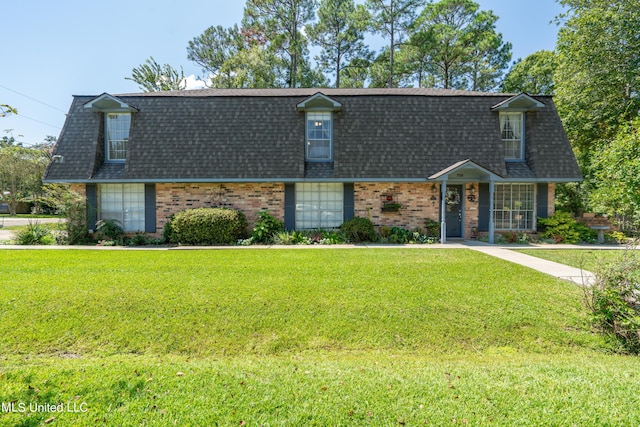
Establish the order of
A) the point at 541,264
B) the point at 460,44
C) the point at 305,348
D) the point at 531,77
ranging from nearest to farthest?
the point at 305,348 → the point at 541,264 → the point at 531,77 → the point at 460,44

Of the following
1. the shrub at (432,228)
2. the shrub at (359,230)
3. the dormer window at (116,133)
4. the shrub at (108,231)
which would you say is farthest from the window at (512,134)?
the shrub at (108,231)

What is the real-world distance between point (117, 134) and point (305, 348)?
12.8 meters

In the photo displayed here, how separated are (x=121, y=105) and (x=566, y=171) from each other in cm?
1723

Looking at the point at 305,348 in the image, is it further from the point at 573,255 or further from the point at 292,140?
the point at 292,140

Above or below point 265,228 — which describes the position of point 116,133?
above

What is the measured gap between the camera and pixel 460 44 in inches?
954

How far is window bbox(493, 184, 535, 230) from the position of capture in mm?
12219

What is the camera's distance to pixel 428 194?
12.1 meters

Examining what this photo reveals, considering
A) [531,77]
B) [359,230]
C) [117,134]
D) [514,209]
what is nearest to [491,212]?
Result: [514,209]

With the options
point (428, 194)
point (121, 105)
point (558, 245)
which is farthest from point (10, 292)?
point (558, 245)

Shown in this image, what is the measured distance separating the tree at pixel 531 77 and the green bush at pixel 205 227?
A: 22106 millimetres

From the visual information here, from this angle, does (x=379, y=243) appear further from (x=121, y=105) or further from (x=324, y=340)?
(x=121, y=105)

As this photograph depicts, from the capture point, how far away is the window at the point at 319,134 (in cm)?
1256

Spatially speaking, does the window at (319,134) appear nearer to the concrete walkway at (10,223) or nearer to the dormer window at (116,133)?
the dormer window at (116,133)
